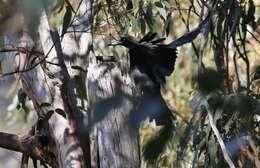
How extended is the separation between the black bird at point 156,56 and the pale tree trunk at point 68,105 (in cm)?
44

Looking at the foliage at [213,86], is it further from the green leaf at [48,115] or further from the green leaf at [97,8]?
the green leaf at [48,115]

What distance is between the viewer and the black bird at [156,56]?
5.38 feet

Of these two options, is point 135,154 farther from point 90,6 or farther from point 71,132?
point 90,6

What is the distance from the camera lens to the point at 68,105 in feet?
8.43

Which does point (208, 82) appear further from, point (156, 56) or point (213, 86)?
point (156, 56)

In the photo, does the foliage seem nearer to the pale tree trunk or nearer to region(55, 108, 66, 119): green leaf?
the pale tree trunk

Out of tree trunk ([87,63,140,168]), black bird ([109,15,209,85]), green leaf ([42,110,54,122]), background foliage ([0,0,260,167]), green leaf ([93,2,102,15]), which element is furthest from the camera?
green leaf ([93,2,102,15])

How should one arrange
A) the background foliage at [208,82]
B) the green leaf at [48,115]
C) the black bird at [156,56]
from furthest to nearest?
the green leaf at [48,115] < the black bird at [156,56] < the background foliage at [208,82]

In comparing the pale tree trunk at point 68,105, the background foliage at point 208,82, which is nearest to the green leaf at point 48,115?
the pale tree trunk at point 68,105

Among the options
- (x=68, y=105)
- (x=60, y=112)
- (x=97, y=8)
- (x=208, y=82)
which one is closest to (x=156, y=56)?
(x=208, y=82)

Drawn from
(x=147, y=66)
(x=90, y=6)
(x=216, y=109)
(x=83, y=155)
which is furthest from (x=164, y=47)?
(x=90, y=6)

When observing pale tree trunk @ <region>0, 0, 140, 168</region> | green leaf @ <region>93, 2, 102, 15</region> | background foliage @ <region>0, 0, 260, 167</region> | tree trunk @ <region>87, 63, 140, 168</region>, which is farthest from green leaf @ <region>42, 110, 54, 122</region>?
green leaf @ <region>93, 2, 102, 15</region>

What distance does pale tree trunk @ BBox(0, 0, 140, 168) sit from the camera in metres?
2.18

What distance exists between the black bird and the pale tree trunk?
44cm
